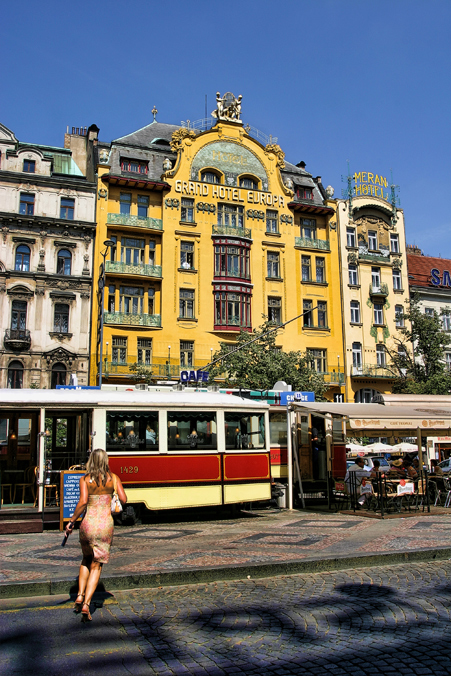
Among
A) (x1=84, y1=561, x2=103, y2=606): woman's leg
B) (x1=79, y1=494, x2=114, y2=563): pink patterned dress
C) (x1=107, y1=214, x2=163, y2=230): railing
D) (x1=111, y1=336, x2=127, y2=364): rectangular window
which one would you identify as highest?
(x1=107, y1=214, x2=163, y2=230): railing

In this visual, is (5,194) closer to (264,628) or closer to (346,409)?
(346,409)

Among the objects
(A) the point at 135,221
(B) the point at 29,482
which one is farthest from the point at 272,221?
(B) the point at 29,482

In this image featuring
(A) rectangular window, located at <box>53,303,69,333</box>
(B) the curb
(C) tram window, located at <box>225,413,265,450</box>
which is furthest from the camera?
(A) rectangular window, located at <box>53,303,69,333</box>

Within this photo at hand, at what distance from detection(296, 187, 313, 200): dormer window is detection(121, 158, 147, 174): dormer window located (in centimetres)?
1219

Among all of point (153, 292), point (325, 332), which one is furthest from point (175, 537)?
point (325, 332)

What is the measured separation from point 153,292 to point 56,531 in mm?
28121

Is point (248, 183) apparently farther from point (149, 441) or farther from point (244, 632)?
point (244, 632)

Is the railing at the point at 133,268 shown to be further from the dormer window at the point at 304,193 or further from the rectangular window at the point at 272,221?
the dormer window at the point at 304,193

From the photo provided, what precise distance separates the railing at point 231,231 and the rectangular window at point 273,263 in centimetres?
215

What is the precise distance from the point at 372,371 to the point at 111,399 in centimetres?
3318

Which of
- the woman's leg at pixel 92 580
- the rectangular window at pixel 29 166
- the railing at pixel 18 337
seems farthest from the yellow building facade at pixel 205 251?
the woman's leg at pixel 92 580

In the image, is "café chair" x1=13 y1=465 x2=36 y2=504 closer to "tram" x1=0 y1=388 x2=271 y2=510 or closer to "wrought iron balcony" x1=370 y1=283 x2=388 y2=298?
"tram" x1=0 y1=388 x2=271 y2=510

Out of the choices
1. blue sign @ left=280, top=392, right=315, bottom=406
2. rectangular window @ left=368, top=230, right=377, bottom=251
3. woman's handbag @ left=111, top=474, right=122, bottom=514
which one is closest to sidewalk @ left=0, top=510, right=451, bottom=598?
woman's handbag @ left=111, top=474, right=122, bottom=514

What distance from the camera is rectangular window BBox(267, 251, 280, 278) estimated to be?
43969 mm
